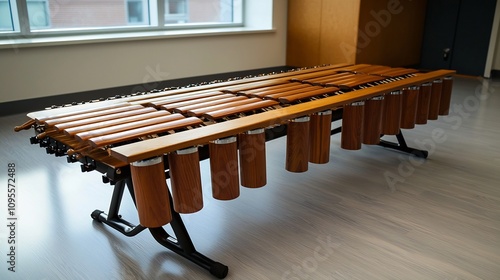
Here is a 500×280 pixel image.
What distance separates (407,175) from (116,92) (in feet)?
10.3

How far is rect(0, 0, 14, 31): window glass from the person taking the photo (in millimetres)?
4040

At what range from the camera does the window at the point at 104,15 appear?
409cm

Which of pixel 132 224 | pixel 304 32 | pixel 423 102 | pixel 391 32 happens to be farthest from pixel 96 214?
pixel 391 32

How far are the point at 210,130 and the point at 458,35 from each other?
5.84 metres

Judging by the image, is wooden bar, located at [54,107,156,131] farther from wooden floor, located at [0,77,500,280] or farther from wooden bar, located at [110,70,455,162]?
wooden floor, located at [0,77,500,280]

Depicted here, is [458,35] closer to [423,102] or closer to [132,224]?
[423,102]

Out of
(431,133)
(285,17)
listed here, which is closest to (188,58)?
(285,17)

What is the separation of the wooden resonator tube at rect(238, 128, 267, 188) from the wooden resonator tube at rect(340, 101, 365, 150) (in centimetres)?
58

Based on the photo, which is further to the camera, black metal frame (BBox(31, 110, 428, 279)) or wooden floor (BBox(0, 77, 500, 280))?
wooden floor (BBox(0, 77, 500, 280))

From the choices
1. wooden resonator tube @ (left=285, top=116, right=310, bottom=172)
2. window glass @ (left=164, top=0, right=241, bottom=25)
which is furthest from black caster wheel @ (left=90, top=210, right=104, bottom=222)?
window glass @ (left=164, top=0, right=241, bottom=25)

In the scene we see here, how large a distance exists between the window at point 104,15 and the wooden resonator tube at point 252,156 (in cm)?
337

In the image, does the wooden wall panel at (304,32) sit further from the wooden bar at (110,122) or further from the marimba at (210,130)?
the wooden bar at (110,122)

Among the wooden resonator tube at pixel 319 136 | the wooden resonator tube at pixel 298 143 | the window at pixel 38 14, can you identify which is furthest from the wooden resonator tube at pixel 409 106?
the window at pixel 38 14

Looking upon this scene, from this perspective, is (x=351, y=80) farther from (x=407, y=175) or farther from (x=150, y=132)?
(x=150, y=132)
